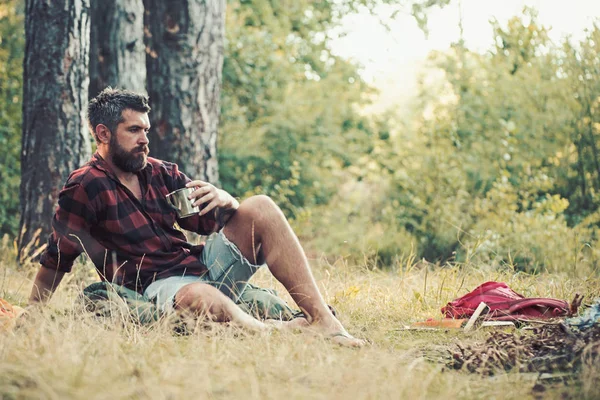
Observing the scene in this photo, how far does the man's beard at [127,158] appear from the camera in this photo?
359cm

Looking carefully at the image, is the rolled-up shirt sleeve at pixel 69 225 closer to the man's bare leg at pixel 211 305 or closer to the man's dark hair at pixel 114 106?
the man's dark hair at pixel 114 106

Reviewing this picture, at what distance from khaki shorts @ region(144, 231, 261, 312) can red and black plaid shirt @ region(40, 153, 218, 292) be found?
0.06 m

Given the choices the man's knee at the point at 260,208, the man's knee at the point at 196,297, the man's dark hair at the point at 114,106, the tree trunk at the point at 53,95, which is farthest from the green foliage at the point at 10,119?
the man's knee at the point at 196,297

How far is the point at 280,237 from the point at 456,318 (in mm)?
1188

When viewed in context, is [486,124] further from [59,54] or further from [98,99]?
[98,99]

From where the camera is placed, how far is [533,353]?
117 inches

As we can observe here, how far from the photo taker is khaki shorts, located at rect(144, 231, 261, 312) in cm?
352

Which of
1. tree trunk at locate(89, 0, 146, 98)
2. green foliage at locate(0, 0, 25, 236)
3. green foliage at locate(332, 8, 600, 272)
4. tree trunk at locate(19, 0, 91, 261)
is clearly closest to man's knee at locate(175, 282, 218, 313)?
tree trunk at locate(19, 0, 91, 261)

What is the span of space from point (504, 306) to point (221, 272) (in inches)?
62.9

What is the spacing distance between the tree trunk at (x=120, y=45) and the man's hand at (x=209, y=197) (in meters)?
2.72

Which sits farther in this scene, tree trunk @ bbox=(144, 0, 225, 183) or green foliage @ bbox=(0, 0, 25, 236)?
green foliage @ bbox=(0, 0, 25, 236)

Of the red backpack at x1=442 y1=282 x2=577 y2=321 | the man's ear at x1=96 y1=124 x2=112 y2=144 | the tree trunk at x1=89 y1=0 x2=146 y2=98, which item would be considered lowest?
the red backpack at x1=442 y1=282 x2=577 y2=321

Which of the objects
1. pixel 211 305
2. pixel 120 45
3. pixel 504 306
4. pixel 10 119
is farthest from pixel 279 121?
pixel 211 305

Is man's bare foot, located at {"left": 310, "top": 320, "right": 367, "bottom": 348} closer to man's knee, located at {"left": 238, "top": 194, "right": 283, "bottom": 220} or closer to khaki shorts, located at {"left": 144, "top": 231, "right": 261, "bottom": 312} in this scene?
khaki shorts, located at {"left": 144, "top": 231, "right": 261, "bottom": 312}
